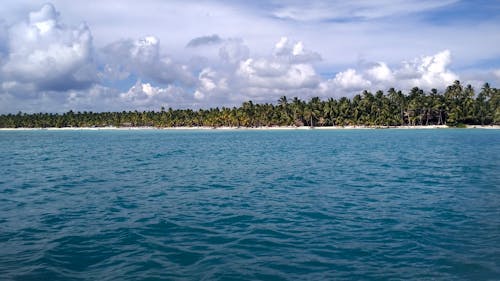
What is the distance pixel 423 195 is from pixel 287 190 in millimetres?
7359

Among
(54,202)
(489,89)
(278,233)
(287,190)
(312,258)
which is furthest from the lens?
(489,89)

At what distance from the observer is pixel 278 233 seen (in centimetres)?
1388

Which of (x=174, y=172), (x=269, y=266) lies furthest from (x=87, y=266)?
(x=174, y=172)

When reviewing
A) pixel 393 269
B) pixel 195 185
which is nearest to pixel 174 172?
pixel 195 185

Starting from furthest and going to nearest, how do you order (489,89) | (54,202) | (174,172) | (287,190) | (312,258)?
1. (489,89)
2. (174,172)
3. (287,190)
4. (54,202)
5. (312,258)

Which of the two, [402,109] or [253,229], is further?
[402,109]

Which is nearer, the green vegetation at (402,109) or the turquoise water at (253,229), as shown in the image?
the turquoise water at (253,229)

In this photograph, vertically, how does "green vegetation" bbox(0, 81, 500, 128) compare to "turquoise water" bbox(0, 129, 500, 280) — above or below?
above

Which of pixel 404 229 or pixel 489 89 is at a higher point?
pixel 489 89

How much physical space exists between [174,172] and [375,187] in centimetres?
1667

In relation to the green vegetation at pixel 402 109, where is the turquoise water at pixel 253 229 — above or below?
below

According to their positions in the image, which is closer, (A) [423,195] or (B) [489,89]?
(A) [423,195]

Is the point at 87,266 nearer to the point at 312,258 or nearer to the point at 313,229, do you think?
the point at 312,258

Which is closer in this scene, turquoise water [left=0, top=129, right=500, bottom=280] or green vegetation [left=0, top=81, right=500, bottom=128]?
turquoise water [left=0, top=129, right=500, bottom=280]
